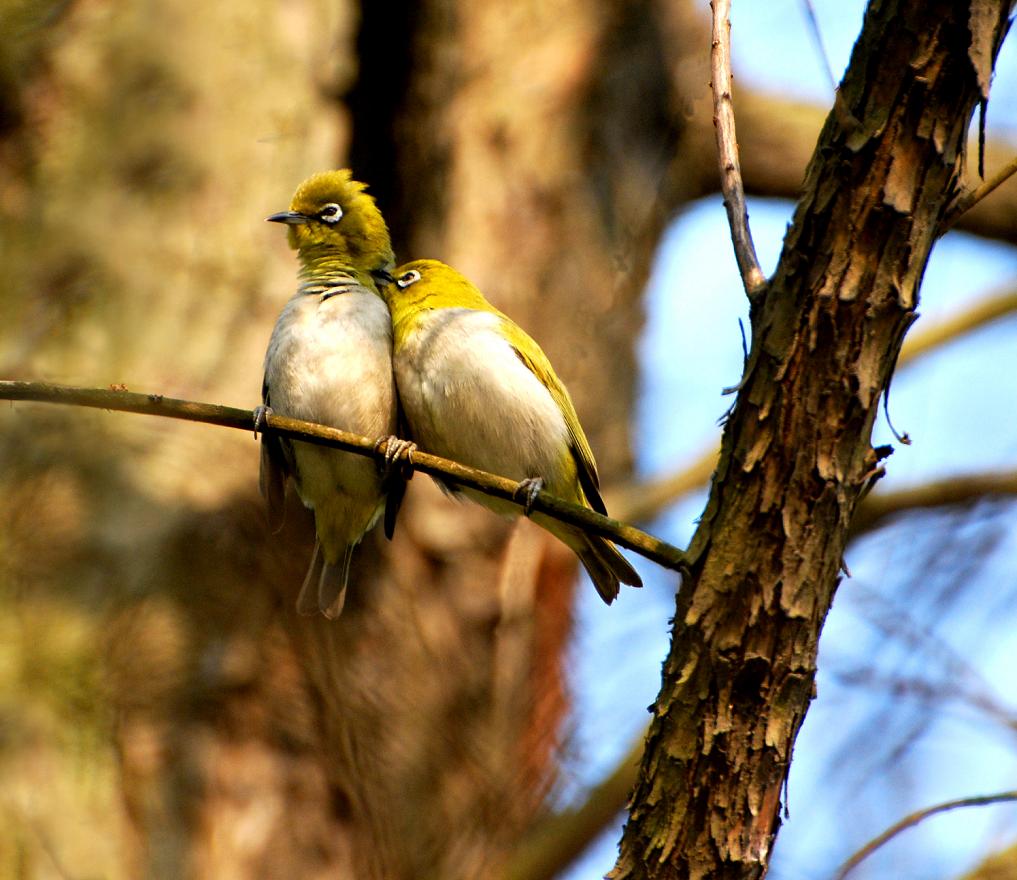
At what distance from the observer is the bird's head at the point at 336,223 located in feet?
15.5

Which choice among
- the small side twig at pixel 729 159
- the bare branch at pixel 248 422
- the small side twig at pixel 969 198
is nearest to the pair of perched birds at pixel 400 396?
the bare branch at pixel 248 422

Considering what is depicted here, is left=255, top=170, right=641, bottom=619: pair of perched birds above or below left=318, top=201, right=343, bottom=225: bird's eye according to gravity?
below

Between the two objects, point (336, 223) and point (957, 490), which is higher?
point (336, 223)

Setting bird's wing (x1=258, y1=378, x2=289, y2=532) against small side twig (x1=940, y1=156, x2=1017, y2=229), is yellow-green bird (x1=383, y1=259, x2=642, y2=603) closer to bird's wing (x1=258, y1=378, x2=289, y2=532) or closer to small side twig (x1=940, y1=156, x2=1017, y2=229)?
bird's wing (x1=258, y1=378, x2=289, y2=532)

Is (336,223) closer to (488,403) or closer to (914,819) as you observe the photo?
(488,403)

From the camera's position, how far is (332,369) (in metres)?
4.17

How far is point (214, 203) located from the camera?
6.70m

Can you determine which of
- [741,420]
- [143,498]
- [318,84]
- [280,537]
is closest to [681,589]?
[741,420]

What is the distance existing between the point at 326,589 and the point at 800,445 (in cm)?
249

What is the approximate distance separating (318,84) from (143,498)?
2.80 metres

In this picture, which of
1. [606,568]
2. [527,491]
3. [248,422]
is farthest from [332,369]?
[248,422]

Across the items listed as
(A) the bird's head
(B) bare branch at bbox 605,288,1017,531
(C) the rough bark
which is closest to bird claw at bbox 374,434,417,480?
(A) the bird's head

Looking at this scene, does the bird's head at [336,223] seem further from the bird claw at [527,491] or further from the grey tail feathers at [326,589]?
the bird claw at [527,491]

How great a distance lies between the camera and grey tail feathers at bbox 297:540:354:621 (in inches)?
176
